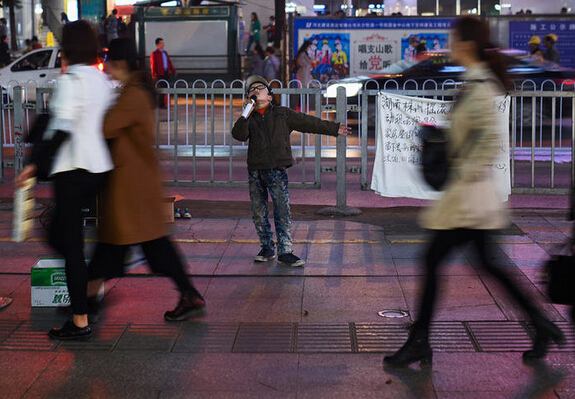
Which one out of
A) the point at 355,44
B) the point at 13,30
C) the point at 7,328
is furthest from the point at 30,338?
the point at 13,30

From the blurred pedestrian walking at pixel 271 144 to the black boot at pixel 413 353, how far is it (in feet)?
7.53

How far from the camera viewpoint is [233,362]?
496cm

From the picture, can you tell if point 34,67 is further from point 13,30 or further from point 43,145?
point 43,145

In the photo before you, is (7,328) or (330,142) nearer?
(7,328)

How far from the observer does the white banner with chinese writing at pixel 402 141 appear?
30.8 feet

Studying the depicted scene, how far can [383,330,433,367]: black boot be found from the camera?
482cm

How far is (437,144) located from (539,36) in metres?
19.0

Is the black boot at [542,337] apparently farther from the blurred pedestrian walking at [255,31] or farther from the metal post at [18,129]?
the blurred pedestrian walking at [255,31]

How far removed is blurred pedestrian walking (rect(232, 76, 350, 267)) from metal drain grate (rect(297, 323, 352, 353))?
151 centimetres

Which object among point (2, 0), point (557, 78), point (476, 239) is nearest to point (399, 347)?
point (476, 239)

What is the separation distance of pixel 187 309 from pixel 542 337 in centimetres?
214

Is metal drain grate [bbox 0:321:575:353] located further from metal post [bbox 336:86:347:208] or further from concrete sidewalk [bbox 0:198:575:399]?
metal post [bbox 336:86:347:208]

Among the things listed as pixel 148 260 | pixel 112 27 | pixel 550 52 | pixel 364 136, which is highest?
pixel 112 27

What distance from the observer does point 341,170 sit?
30.6ft
